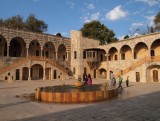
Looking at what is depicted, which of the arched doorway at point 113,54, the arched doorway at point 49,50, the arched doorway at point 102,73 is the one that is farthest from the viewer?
the arched doorway at point 102,73

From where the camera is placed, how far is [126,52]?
33719mm

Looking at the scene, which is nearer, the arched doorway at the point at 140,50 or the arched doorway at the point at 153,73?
the arched doorway at the point at 153,73

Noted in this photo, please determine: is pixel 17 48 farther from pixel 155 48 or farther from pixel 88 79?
pixel 155 48

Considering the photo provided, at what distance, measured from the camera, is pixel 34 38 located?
32219mm

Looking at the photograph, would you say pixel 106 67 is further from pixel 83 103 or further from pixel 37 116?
pixel 37 116

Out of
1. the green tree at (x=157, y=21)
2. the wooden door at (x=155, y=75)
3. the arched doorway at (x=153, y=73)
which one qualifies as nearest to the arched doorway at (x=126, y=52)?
the arched doorway at (x=153, y=73)

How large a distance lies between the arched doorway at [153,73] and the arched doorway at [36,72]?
18.3m

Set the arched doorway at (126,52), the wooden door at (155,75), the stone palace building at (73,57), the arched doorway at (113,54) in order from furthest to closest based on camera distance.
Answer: the arched doorway at (113,54) < the arched doorway at (126,52) < the stone palace building at (73,57) < the wooden door at (155,75)

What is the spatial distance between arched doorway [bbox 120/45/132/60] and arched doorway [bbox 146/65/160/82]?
6193 millimetres

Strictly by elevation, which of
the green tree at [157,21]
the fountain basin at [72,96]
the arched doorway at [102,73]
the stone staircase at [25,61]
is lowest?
the fountain basin at [72,96]

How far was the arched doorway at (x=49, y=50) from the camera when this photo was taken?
36.6 m

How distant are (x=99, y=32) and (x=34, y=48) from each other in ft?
70.5

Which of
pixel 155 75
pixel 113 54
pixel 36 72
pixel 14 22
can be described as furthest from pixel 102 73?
pixel 14 22

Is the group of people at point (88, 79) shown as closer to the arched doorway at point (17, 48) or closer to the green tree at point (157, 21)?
Result: the arched doorway at point (17, 48)
